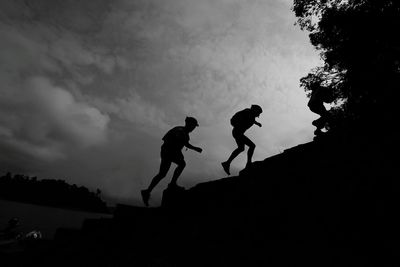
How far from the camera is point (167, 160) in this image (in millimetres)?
5859

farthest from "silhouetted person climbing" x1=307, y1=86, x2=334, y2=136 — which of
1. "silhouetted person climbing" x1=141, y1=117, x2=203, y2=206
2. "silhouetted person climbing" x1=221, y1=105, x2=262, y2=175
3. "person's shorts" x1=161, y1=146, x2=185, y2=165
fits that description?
"person's shorts" x1=161, y1=146, x2=185, y2=165

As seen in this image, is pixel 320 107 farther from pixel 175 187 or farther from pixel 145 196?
pixel 145 196

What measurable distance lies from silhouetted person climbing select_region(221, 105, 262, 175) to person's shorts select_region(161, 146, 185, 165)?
4.15 feet

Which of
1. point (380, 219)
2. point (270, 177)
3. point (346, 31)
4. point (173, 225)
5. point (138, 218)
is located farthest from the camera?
point (346, 31)

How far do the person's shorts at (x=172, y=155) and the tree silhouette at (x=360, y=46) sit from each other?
18.5 ft

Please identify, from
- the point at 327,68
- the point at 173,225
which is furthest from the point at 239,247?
the point at 327,68

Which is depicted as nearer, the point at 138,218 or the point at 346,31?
the point at 138,218

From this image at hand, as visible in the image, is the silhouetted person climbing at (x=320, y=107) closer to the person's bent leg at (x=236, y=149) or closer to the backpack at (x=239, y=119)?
the backpack at (x=239, y=119)

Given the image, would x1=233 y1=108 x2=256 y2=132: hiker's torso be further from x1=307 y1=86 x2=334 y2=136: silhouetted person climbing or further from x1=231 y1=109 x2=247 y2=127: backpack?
x1=307 y1=86 x2=334 y2=136: silhouetted person climbing

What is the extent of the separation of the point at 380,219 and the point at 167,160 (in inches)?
164

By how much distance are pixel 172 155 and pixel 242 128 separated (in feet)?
6.46

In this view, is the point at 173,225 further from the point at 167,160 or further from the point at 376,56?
the point at 376,56

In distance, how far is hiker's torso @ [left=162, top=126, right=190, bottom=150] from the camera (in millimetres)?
5875

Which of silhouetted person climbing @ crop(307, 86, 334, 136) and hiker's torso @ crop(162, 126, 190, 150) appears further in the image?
silhouetted person climbing @ crop(307, 86, 334, 136)
